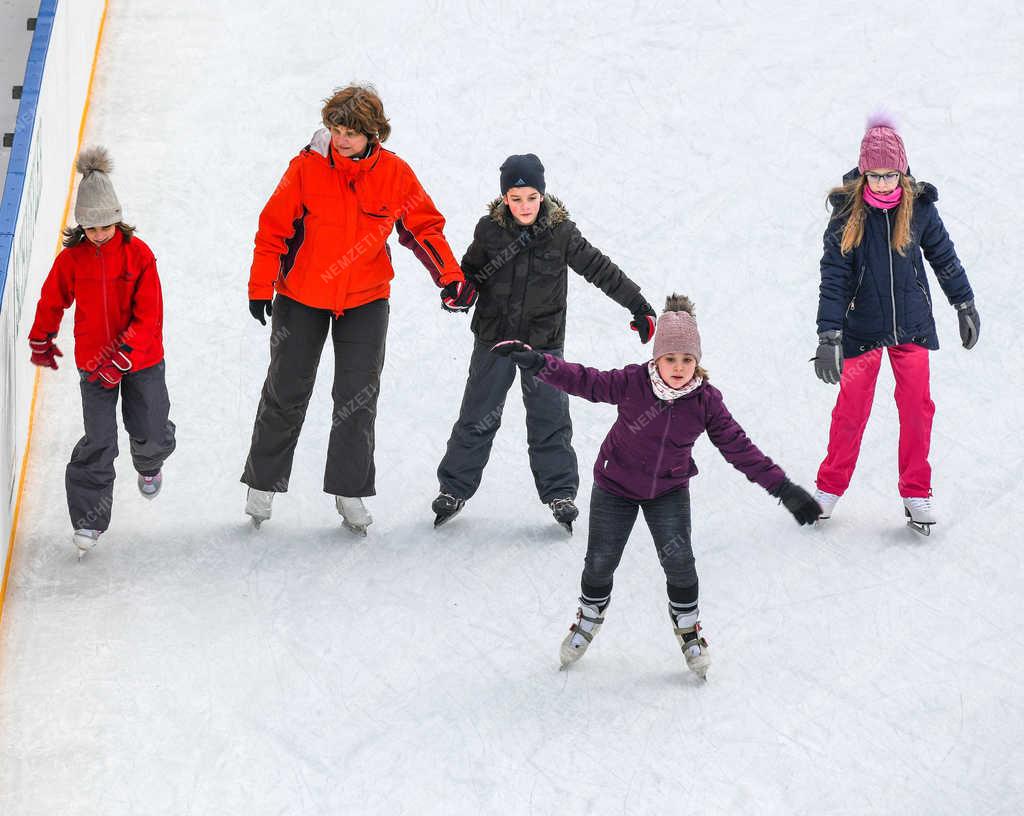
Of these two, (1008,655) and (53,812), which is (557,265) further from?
(53,812)

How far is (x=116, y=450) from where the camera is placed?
566 cm

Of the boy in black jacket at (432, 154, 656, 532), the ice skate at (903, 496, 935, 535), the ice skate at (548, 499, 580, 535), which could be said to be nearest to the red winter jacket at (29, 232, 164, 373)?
the boy in black jacket at (432, 154, 656, 532)

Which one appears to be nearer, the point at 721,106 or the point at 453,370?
the point at 453,370

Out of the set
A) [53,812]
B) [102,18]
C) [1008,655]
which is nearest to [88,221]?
[53,812]

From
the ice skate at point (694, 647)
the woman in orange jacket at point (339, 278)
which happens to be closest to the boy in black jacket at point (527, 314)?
the woman in orange jacket at point (339, 278)

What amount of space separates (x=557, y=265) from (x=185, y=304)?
85.9 inches

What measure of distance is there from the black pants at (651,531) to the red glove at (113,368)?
164cm

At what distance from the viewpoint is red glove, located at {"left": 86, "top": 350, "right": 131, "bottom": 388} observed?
18.0ft

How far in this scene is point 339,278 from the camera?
5539 mm

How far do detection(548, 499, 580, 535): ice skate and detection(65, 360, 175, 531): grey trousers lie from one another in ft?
4.74

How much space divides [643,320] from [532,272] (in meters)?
0.41

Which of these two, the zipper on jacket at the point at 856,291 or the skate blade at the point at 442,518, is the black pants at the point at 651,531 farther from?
the zipper on jacket at the point at 856,291

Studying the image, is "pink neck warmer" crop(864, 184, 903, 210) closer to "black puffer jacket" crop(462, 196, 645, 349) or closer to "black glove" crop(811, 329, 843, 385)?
"black glove" crop(811, 329, 843, 385)

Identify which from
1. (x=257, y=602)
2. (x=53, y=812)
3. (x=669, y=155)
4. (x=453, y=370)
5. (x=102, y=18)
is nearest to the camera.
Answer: (x=53, y=812)
